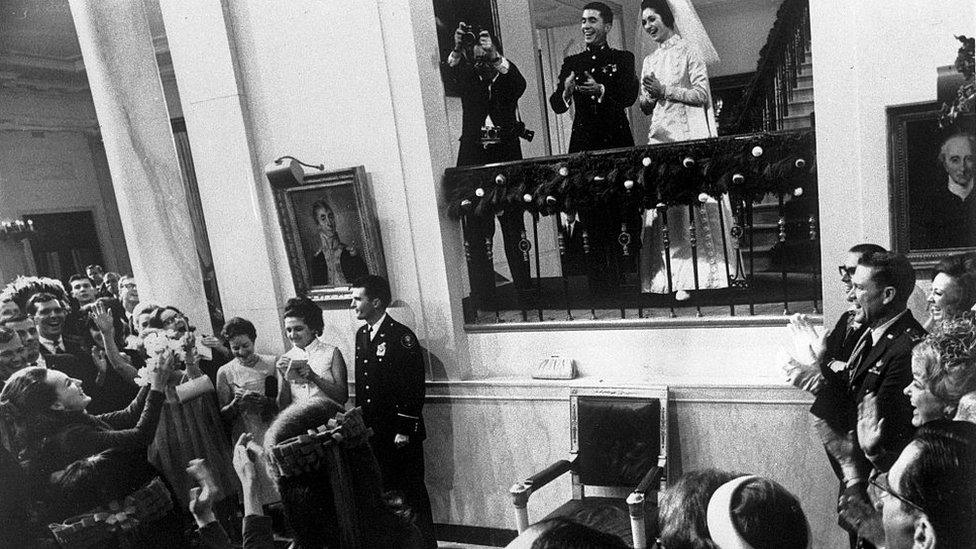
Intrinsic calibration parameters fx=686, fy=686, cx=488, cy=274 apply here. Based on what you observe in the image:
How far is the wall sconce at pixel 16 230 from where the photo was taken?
2707mm

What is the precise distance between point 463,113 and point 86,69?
1.64 m

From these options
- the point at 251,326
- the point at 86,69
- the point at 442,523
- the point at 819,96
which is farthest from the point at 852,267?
the point at 86,69

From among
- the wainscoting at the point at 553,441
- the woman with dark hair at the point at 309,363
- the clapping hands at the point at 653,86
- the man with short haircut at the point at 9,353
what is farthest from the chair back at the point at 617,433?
the man with short haircut at the point at 9,353

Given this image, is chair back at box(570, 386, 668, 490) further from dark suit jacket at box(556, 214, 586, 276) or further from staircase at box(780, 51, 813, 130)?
staircase at box(780, 51, 813, 130)

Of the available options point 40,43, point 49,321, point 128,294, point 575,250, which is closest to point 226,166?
point 128,294

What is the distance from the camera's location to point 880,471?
7.23 ft

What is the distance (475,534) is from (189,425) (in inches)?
56.3

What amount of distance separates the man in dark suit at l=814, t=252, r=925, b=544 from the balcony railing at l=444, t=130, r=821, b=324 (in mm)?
317

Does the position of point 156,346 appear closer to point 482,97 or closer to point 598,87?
point 482,97

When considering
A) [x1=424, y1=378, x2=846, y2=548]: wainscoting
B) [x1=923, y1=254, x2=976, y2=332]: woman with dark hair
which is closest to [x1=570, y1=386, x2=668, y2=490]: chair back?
[x1=424, y1=378, x2=846, y2=548]: wainscoting

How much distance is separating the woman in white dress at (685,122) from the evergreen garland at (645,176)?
0.41 m

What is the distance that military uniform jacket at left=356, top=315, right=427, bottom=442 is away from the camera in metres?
3.09

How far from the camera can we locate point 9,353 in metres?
2.69

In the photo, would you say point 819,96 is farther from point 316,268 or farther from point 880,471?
point 316,268
